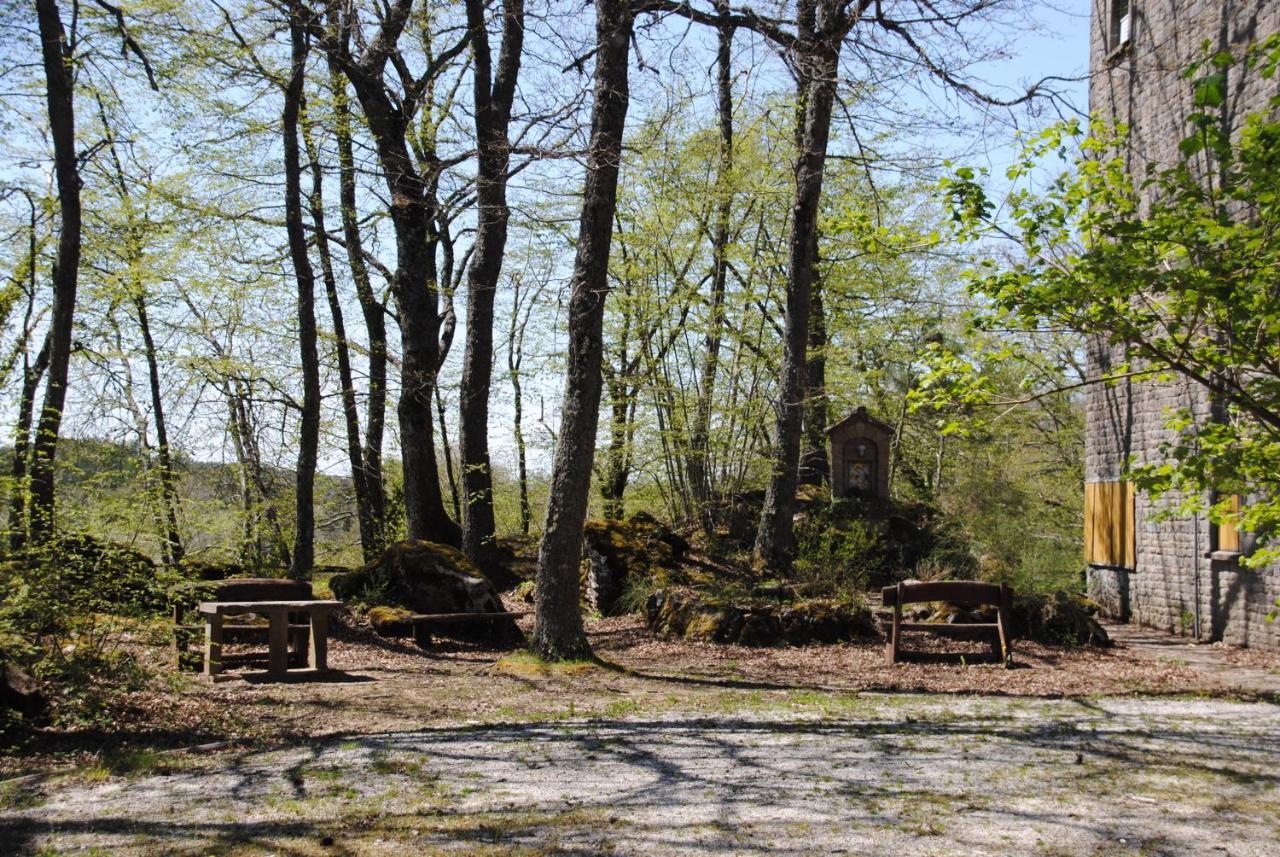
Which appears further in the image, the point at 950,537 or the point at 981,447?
the point at 981,447

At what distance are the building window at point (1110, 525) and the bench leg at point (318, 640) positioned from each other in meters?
11.5

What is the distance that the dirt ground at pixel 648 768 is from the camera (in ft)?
13.4

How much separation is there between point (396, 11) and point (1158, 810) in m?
12.7

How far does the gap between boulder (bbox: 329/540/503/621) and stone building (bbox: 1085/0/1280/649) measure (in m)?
7.63

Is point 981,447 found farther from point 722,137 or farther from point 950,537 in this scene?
point 722,137

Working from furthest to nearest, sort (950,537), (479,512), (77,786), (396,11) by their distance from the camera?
(950,537)
(479,512)
(396,11)
(77,786)

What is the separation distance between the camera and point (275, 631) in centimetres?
859

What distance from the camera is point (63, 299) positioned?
987 centimetres

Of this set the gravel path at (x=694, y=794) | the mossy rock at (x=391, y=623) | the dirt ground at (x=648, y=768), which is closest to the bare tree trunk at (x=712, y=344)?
the mossy rock at (x=391, y=623)

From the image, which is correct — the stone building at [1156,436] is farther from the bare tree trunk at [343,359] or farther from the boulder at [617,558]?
the bare tree trunk at [343,359]

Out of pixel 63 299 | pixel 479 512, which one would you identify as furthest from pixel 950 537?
pixel 63 299

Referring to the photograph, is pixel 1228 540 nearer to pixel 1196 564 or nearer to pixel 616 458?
pixel 1196 564

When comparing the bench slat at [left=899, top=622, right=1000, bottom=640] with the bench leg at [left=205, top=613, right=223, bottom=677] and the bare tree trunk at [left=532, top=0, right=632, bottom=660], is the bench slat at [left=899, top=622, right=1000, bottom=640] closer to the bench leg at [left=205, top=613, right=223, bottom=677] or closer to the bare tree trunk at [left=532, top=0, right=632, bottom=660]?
the bare tree trunk at [left=532, top=0, right=632, bottom=660]

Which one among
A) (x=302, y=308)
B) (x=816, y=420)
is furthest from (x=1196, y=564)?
(x=302, y=308)
